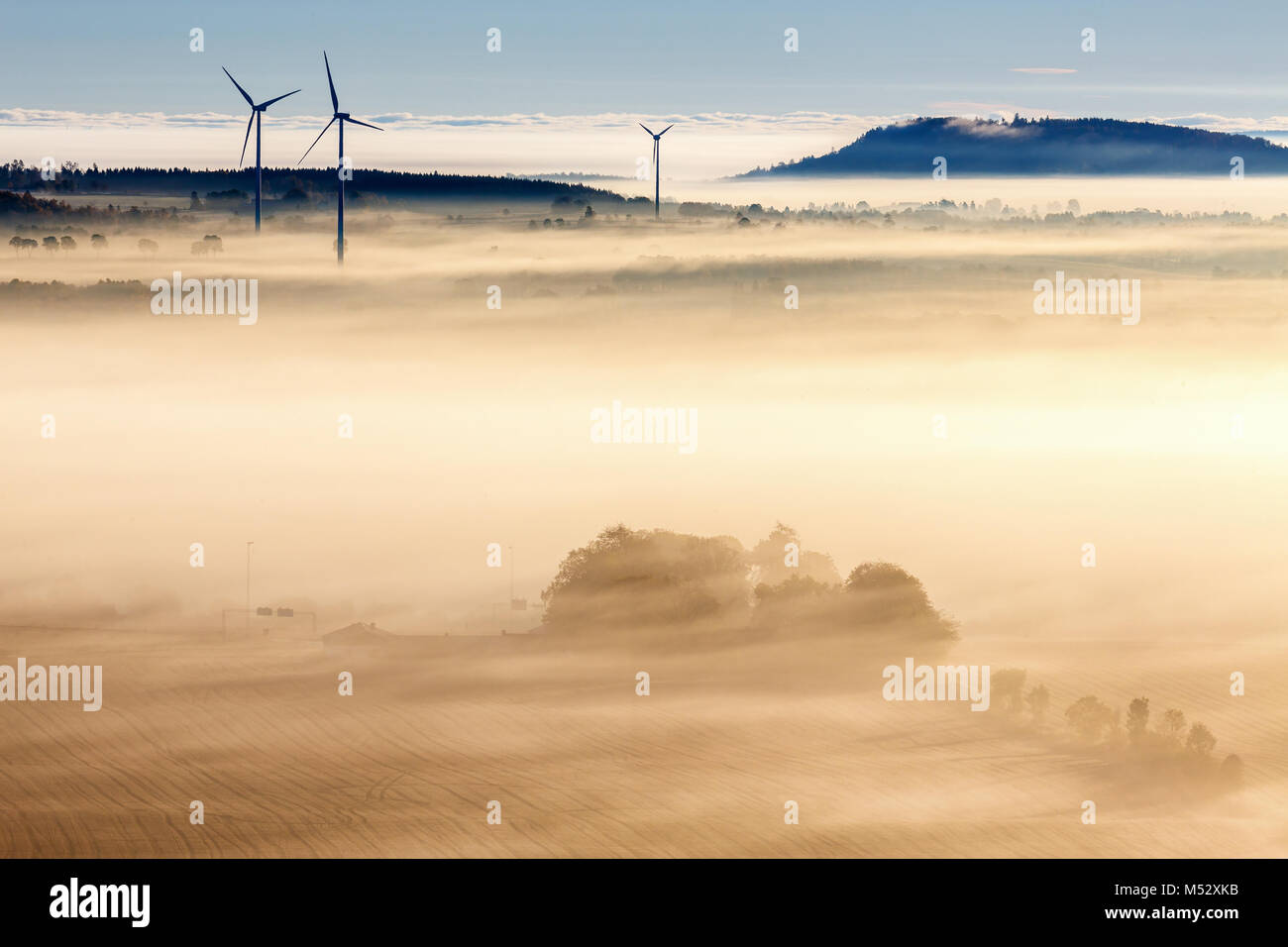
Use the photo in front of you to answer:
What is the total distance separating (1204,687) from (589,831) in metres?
55.0

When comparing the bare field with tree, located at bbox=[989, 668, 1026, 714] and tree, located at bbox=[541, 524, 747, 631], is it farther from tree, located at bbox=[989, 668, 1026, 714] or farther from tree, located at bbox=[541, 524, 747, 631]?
tree, located at bbox=[541, 524, 747, 631]

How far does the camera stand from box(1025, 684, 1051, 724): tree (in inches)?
3649

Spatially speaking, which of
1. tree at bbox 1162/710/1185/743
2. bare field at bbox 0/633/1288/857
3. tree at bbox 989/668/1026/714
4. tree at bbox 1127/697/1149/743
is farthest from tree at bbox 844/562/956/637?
tree at bbox 1127/697/1149/743

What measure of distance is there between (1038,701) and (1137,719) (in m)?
6.32

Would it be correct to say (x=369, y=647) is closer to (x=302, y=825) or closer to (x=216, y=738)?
(x=216, y=738)

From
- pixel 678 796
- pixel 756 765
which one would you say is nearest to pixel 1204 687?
pixel 756 765

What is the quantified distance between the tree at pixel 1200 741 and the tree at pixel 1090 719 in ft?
15.1

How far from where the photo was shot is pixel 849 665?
104 meters

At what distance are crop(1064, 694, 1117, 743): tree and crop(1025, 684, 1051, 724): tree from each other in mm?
1717

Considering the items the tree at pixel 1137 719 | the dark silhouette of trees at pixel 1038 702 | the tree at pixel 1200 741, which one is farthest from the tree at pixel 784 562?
the tree at pixel 1200 741

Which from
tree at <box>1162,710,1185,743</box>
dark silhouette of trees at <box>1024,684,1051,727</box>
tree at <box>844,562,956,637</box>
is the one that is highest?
tree at <box>844,562,956,637</box>

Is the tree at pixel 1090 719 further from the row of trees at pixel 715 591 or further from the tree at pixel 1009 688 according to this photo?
the row of trees at pixel 715 591

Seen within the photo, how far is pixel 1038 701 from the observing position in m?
93.6

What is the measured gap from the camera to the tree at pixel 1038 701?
92.7 m
